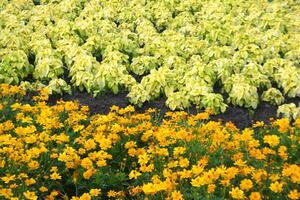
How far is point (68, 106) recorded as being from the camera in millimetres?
5512

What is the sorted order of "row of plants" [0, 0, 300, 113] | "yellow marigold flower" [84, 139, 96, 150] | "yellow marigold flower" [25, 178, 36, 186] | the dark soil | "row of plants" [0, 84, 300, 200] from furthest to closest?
"row of plants" [0, 0, 300, 113]
the dark soil
"yellow marigold flower" [84, 139, 96, 150]
"yellow marigold flower" [25, 178, 36, 186]
"row of plants" [0, 84, 300, 200]

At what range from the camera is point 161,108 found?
657 cm

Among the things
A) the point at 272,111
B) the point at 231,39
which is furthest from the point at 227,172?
the point at 231,39

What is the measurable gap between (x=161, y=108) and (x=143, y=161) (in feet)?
7.28

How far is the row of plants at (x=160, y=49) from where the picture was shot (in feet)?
22.3

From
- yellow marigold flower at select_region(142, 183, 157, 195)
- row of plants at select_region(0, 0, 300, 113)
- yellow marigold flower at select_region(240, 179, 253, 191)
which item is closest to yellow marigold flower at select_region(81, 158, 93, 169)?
yellow marigold flower at select_region(142, 183, 157, 195)

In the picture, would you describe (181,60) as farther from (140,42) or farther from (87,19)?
(87,19)

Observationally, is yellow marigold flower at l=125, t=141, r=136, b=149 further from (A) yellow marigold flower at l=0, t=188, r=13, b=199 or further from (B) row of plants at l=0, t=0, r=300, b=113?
(B) row of plants at l=0, t=0, r=300, b=113

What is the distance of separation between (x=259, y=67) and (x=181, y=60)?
110 centimetres

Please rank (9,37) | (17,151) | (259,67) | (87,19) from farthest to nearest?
Answer: (87,19) → (9,37) → (259,67) → (17,151)

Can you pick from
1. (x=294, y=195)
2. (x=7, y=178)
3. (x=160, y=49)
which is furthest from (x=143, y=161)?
(x=160, y=49)

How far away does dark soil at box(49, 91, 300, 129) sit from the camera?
249 inches

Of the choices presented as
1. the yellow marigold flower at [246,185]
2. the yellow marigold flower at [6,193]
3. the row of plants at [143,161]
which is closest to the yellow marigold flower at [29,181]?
the row of plants at [143,161]

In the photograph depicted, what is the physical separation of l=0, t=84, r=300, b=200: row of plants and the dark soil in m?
0.72
